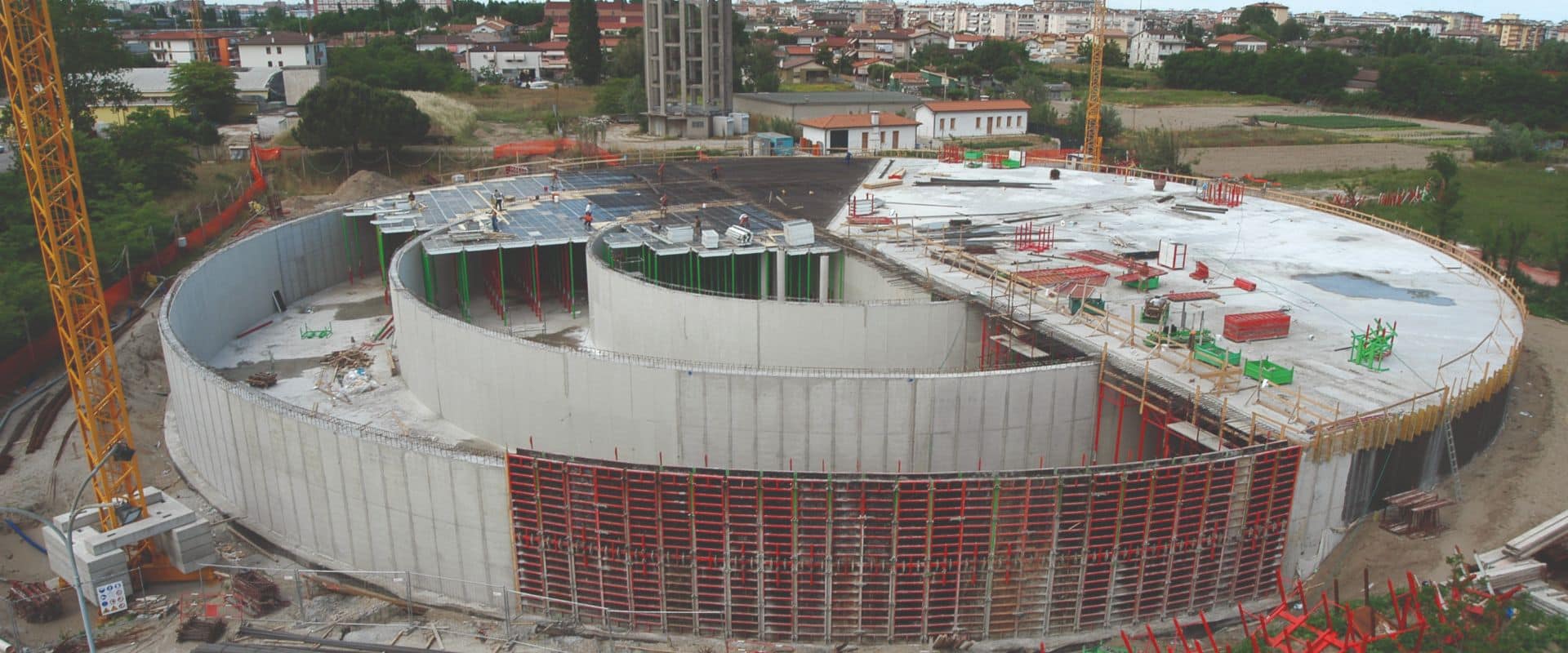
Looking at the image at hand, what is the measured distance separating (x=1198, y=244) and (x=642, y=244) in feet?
63.7

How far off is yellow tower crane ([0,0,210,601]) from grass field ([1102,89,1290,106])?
11464cm

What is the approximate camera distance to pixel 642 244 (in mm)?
35875

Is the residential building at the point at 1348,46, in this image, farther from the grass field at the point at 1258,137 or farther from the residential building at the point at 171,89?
the residential building at the point at 171,89

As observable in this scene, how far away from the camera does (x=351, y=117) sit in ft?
198

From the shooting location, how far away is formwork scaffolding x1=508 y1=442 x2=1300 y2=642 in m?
19.7

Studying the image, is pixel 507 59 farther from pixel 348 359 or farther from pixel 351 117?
pixel 348 359

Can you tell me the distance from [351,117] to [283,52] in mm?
57821

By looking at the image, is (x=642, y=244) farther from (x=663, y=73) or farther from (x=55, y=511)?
(x=663, y=73)

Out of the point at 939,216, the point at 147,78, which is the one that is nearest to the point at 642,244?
the point at 939,216

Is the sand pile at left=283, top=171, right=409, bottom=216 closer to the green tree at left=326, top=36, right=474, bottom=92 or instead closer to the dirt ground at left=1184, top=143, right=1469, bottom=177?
the green tree at left=326, top=36, right=474, bottom=92

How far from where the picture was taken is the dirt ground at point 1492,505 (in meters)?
21.1

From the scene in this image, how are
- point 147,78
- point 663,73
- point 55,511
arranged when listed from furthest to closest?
point 147,78, point 663,73, point 55,511

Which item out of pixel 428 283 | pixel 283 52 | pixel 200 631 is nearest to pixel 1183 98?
pixel 283 52

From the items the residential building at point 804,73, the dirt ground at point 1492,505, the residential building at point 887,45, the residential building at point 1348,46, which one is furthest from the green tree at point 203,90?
the residential building at point 1348,46
